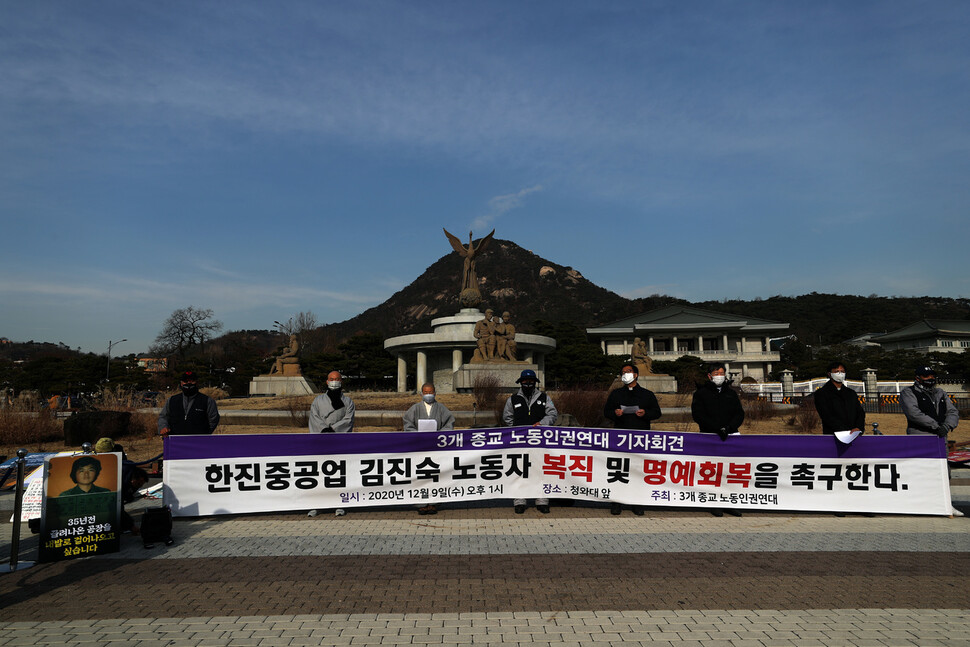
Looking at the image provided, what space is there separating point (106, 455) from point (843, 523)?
8.05 metres

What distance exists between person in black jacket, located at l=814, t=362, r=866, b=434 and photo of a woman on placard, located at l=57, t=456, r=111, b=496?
26.3 ft

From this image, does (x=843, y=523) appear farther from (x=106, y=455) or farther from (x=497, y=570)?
(x=106, y=455)

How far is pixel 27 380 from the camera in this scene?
45.3m

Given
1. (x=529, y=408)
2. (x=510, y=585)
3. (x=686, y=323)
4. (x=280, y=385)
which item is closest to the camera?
(x=510, y=585)

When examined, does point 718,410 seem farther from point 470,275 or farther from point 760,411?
point 470,275

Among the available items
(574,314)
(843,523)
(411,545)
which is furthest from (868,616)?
(574,314)

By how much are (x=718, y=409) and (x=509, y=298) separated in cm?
11117

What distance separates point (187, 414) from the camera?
25.6 ft

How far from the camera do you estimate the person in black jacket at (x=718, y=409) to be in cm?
785

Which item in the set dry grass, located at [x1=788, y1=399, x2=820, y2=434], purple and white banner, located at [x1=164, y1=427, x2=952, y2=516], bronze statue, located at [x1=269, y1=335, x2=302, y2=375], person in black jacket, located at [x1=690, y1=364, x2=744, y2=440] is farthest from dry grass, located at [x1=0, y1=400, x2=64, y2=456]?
bronze statue, located at [x1=269, y1=335, x2=302, y2=375]

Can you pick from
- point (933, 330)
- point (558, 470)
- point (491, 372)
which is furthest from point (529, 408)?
point (933, 330)

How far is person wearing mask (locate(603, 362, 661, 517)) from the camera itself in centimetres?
806

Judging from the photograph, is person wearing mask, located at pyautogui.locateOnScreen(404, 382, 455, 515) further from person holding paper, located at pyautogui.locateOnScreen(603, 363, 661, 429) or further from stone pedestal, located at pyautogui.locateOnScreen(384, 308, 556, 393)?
stone pedestal, located at pyautogui.locateOnScreen(384, 308, 556, 393)

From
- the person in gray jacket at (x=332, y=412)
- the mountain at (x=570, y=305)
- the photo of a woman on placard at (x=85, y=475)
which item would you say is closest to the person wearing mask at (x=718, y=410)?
the person in gray jacket at (x=332, y=412)
